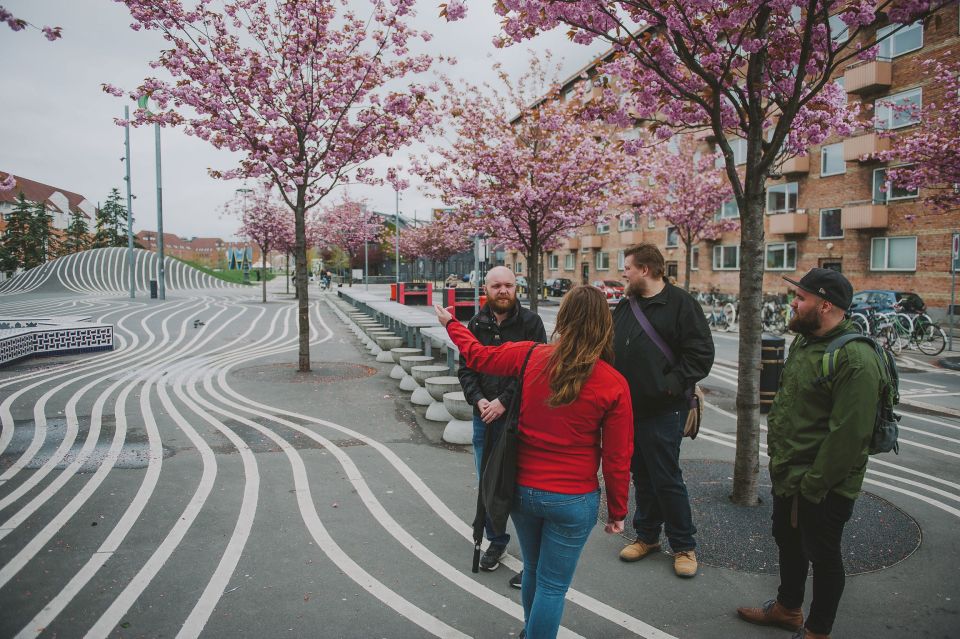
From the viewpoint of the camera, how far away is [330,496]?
18.3 ft

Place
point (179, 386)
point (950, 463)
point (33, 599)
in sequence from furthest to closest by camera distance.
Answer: point (179, 386), point (950, 463), point (33, 599)

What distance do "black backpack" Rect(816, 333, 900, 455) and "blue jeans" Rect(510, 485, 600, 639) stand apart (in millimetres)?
1358

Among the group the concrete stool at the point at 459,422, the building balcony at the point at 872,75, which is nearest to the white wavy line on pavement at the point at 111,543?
the concrete stool at the point at 459,422

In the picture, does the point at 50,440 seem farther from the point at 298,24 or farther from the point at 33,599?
the point at 298,24

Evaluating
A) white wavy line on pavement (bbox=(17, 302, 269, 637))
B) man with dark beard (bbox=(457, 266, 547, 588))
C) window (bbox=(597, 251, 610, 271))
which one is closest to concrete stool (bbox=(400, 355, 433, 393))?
white wavy line on pavement (bbox=(17, 302, 269, 637))

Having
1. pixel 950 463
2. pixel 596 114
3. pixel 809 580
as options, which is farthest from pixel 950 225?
pixel 809 580

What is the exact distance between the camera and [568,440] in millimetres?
2605

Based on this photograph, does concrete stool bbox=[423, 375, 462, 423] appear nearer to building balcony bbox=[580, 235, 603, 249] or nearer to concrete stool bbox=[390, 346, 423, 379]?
concrete stool bbox=[390, 346, 423, 379]

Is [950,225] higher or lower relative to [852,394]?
higher

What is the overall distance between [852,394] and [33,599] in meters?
4.77

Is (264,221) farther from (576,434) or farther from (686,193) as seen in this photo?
(576,434)

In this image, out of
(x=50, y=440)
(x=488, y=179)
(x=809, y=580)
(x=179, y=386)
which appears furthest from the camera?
(x=488, y=179)

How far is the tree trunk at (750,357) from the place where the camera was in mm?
5277

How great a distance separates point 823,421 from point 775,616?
1239mm
